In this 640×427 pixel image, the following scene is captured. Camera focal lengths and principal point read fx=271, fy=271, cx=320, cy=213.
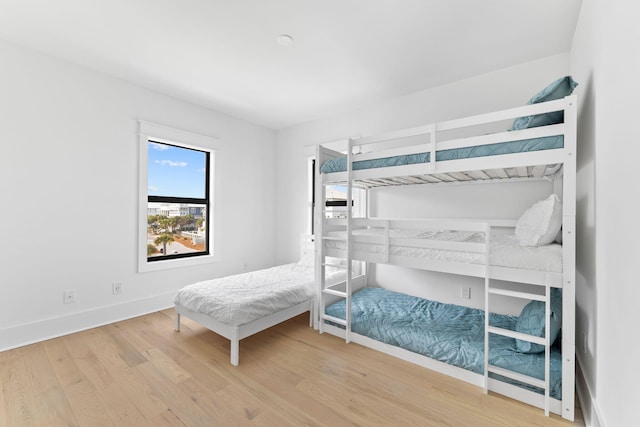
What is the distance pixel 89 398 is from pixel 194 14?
275 centimetres

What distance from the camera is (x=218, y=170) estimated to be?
12.8 ft

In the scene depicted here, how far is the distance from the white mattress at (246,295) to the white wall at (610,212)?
2153mm

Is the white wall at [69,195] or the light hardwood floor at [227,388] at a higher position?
the white wall at [69,195]

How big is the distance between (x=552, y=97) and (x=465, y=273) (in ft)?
4.23

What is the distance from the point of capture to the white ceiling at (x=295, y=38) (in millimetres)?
1940

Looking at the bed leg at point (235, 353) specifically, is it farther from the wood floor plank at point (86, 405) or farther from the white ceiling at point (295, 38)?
the white ceiling at point (295, 38)

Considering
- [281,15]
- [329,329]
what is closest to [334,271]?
[329,329]

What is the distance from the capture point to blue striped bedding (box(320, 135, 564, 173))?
1684mm

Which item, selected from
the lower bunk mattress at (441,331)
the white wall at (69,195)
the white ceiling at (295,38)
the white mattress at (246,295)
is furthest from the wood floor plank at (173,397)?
the white ceiling at (295,38)

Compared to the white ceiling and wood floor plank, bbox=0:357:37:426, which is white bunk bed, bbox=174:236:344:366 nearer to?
wood floor plank, bbox=0:357:37:426

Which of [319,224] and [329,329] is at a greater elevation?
[319,224]

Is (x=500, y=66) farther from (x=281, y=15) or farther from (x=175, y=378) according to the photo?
(x=175, y=378)

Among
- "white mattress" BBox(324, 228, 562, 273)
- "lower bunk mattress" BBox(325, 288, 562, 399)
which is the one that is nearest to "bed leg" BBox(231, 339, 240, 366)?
"lower bunk mattress" BBox(325, 288, 562, 399)

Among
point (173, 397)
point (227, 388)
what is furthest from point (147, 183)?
point (227, 388)
